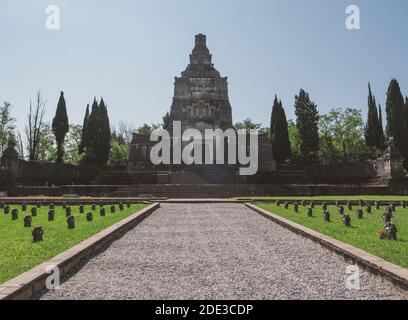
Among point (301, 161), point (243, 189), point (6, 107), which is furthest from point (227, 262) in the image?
point (6, 107)

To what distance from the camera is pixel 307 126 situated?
62.9 meters

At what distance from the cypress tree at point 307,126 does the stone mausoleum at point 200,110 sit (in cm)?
1030

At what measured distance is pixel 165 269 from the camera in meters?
7.25

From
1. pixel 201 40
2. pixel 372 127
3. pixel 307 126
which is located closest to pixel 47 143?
pixel 201 40

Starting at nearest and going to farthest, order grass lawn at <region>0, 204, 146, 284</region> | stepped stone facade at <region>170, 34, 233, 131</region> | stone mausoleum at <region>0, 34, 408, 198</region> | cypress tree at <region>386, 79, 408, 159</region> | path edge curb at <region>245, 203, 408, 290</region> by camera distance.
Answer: path edge curb at <region>245, 203, 408, 290</region> → grass lawn at <region>0, 204, 146, 284</region> → stone mausoleum at <region>0, 34, 408, 198</region> → cypress tree at <region>386, 79, 408, 159</region> → stepped stone facade at <region>170, 34, 233, 131</region>

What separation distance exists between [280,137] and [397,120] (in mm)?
16707

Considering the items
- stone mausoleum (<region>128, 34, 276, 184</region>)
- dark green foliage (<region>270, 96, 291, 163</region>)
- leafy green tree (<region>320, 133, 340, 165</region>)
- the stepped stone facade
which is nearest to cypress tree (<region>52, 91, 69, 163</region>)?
stone mausoleum (<region>128, 34, 276, 184</region>)

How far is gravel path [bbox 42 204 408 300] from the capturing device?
226 inches

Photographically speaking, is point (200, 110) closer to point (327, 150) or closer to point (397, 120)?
point (327, 150)

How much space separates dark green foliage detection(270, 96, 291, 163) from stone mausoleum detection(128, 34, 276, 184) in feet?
23.0

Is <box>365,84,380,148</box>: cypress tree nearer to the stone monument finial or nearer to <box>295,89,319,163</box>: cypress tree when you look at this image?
<box>295,89,319,163</box>: cypress tree

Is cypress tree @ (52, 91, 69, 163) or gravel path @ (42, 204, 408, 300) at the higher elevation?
cypress tree @ (52, 91, 69, 163)
